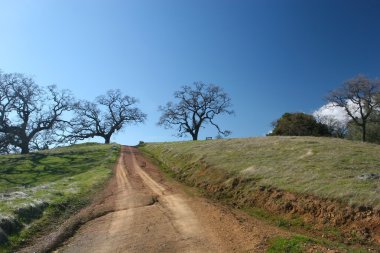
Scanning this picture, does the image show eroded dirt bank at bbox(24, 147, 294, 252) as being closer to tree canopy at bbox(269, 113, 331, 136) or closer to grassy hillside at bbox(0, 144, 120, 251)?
grassy hillside at bbox(0, 144, 120, 251)

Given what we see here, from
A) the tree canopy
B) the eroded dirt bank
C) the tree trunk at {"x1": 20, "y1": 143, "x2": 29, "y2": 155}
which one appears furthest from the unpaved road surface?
the tree trunk at {"x1": 20, "y1": 143, "x2": 29, "y2": 155}

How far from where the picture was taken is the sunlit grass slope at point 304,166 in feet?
53.1

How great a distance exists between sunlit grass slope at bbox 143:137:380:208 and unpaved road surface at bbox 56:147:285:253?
12.9 feet

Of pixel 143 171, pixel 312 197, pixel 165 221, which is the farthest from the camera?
pixel 143 171

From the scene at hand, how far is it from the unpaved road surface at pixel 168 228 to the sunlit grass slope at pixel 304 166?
3942mm

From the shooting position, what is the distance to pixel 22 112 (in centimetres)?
5794

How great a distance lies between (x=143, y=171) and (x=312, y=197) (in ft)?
61.5

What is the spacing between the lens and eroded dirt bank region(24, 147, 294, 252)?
38.7 ft

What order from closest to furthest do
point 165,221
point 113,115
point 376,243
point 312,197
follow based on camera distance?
1. point 376,243
2. point 165,221
3. point 312,197
4. point 113,115

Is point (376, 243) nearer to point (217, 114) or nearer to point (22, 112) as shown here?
point (22, 112)

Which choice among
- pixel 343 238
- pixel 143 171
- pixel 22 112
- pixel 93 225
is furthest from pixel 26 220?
pixel 22 112

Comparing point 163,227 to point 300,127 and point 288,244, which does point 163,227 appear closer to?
point 288,244

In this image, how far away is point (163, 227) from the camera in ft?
45.5

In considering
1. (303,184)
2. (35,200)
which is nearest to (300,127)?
(303,184)
